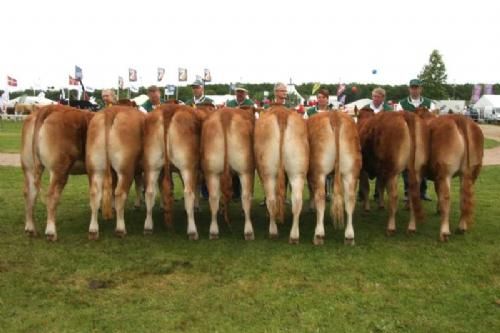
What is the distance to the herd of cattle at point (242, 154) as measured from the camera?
23.7 ft

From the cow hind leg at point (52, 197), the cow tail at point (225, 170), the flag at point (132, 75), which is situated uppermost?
the flag at point (132, 75)

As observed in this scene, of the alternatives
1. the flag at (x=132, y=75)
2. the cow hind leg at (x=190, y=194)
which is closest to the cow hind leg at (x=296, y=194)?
the cow hind leg at (x=190, y=194)

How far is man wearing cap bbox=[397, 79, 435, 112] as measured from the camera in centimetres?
1014

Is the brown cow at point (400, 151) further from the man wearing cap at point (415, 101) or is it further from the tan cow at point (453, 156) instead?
the man wearing cap at point (415, 101)

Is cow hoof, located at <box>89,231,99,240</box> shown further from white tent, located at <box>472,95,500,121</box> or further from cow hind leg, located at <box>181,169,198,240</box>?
white tent, located at <box>472,95,500,121</box>

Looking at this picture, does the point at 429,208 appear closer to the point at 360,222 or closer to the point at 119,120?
the point at 360,222

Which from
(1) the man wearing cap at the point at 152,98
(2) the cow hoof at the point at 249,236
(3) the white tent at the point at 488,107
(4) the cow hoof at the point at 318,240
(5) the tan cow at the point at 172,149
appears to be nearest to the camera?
(4) the cow hoof at the point at 318,240

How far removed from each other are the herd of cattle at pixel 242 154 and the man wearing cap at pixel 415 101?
95.3 inches

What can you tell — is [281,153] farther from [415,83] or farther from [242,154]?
[415,83]

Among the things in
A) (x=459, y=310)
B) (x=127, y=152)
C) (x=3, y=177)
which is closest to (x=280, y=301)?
(x=459, y=310)

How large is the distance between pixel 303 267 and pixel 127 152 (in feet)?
10.3

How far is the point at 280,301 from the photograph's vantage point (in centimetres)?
524

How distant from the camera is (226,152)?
738cm

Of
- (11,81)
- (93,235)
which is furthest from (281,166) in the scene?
(11,81)
